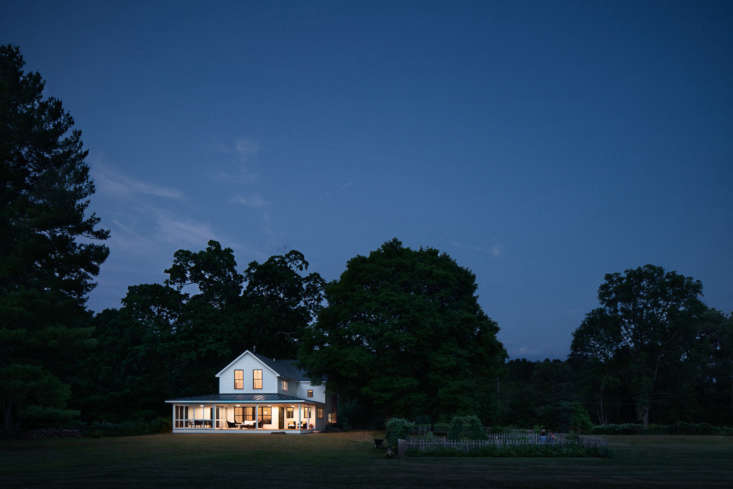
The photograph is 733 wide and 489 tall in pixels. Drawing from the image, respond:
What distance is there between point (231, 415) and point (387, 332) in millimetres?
20561

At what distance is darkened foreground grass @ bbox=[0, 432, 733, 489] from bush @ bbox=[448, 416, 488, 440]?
2159mm

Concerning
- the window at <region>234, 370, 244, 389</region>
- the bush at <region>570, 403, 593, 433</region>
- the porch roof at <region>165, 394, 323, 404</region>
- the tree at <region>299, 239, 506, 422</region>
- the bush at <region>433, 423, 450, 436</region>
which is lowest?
the bush at <region>433, 423, 450, 436</region>

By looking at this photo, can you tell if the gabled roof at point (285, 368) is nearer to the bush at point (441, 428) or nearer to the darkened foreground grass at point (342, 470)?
the bush at point (441, 428)

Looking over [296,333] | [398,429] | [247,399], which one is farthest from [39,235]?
[296,333]

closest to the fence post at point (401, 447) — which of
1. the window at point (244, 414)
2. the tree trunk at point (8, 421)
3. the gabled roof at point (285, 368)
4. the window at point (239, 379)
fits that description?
the tree trunk at point (8, 421)

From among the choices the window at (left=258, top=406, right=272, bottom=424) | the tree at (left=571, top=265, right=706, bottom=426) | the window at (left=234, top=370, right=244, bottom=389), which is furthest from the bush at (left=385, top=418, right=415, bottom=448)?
the tree at (left=571, top=265, right=706, bottom=426)

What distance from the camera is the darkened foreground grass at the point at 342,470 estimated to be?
15148 mm

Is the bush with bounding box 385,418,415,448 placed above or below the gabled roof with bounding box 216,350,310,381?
below

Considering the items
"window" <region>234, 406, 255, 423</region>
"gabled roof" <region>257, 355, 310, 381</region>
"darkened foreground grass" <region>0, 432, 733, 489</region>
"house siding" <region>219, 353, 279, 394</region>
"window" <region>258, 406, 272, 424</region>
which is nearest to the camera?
"darkened foreground grass" <region>0, 432, 733, 489</region>

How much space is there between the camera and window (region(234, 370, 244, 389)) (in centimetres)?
5119

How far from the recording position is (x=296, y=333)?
6631 cm

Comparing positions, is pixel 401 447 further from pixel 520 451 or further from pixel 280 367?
pixel 280 367

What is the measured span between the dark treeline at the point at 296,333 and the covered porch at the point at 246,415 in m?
4.48

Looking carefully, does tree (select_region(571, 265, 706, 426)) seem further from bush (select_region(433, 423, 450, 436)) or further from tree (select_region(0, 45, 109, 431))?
tree (select_region(0, 45, 109, 431))
